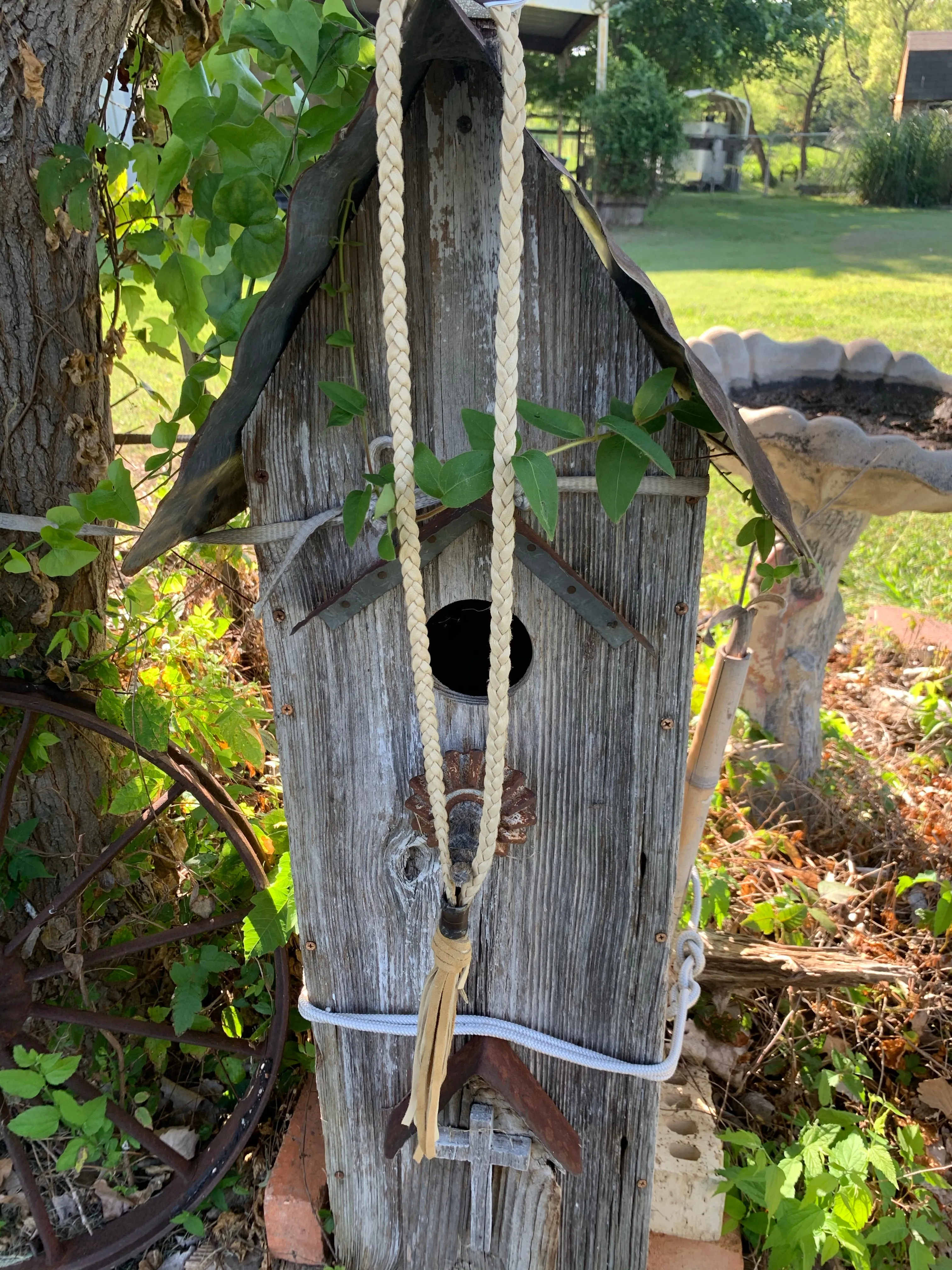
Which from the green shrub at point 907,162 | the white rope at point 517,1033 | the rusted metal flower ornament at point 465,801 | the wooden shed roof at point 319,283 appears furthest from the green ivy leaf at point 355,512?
the green shrub at point 907,162

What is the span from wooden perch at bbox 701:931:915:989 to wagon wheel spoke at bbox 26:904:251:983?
1.17m

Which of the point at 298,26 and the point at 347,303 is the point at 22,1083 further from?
the point at 298,26

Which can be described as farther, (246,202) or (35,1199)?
(35,1199)

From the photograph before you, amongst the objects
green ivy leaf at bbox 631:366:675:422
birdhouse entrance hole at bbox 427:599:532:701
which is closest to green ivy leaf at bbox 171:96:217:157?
green ivy leaf at bbox 631:366:675:422

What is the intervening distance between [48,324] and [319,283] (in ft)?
2.67

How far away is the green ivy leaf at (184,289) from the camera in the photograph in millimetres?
1527

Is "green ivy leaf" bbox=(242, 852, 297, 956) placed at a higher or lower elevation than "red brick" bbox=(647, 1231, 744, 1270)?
higher

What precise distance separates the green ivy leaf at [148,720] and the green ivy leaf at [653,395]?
114 centimetres

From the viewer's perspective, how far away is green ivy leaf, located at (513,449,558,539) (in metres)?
0.86

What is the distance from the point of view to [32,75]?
1.43m

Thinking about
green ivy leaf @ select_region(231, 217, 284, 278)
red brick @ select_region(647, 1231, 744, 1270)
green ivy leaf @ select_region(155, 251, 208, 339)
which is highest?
green ivy leaf @ select_region(231, 217, 284, 278)

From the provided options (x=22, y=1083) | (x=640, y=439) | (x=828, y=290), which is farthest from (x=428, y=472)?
(x=828, y=290)

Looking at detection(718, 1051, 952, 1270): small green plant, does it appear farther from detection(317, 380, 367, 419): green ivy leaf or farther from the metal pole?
the metal pole

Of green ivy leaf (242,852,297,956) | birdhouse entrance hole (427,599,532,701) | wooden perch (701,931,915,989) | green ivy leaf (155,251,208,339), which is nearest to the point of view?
green ivy leaf (155,251,208,339)
